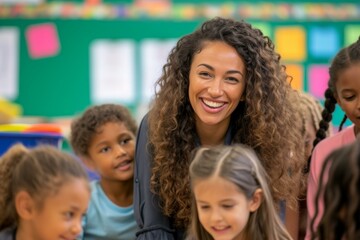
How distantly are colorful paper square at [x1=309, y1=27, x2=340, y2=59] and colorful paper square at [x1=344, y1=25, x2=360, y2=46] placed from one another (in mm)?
70

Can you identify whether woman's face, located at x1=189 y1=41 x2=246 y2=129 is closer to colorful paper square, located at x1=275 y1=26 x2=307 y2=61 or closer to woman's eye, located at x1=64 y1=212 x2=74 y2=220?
woman's eye, located at x1=64 y1=212 x2=74 y2=220

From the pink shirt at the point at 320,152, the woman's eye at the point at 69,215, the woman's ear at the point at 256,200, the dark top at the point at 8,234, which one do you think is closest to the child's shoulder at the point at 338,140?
the pink shirt at the point at 320,152

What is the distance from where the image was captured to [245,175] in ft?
6.89

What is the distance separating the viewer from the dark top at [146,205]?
240 centimetres

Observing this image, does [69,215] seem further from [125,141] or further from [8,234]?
[125,141]

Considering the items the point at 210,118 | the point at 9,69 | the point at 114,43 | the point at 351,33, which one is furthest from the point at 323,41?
the point at 210,118

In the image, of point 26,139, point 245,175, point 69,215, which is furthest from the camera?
point 26,139

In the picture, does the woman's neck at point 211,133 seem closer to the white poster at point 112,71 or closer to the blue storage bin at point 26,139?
the blue storage bin at point 26,139

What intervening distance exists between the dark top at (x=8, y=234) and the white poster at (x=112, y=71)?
308cm

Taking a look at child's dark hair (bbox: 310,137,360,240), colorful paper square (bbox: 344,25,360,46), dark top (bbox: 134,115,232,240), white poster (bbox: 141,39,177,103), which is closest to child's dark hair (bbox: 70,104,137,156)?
dark top (bbox: 134,115,232,240)

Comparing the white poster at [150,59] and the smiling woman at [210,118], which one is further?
the white poster at [150,59]

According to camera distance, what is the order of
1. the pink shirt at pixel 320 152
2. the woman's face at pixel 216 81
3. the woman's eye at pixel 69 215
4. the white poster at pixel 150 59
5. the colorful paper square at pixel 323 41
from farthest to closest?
the colorful paper square at pixel 323 41 → the white poster at pixel 150 59 → the pink shirt at pixel 320 152 → the woman's face at pixel 216 81 → the woman's eye at pixel 69 215

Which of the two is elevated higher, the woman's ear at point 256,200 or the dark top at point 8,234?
the woman's ear at point 256,200

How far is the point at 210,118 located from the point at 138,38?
284 centimetres
